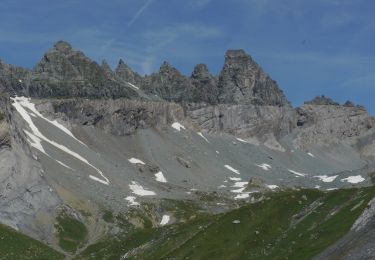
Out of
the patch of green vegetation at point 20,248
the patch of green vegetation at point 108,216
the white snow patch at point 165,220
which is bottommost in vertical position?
the patch of green vegetation at point 20,248

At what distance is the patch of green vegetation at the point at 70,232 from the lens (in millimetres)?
155275

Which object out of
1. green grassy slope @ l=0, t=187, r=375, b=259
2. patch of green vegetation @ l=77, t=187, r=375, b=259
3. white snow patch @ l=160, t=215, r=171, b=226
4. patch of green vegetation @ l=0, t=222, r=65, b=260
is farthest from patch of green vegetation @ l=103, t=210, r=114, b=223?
patch of green vegetation @ l=77, t=187, r=375, b=259

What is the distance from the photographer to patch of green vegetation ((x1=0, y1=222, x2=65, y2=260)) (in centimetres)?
12938

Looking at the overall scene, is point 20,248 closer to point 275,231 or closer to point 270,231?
point 270,231

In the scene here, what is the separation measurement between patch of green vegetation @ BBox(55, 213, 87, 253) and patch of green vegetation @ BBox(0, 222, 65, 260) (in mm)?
8390

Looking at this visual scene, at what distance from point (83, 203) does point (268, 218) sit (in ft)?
376

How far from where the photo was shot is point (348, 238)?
2163 inches

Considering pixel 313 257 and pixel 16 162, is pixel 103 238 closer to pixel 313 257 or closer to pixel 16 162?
pixel 16 162

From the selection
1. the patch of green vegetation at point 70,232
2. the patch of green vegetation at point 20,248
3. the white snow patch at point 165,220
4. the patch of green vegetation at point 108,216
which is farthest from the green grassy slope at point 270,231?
the white snow patch at point 165,220

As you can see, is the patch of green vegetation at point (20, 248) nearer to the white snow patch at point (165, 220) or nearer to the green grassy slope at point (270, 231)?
the green grassy slope at point (270, 231)

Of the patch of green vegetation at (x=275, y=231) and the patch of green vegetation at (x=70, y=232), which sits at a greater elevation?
the patch of green vegetation at (x=275, y=231)

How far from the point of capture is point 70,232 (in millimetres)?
164500

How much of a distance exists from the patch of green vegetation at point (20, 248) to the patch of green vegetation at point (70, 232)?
8390mm

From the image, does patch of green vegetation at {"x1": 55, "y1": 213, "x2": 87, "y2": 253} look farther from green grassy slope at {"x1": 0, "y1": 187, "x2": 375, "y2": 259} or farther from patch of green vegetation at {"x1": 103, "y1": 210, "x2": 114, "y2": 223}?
green grassy slope at {"x1": 0, "y1": 187, "x2": 375, "y2": 259}
